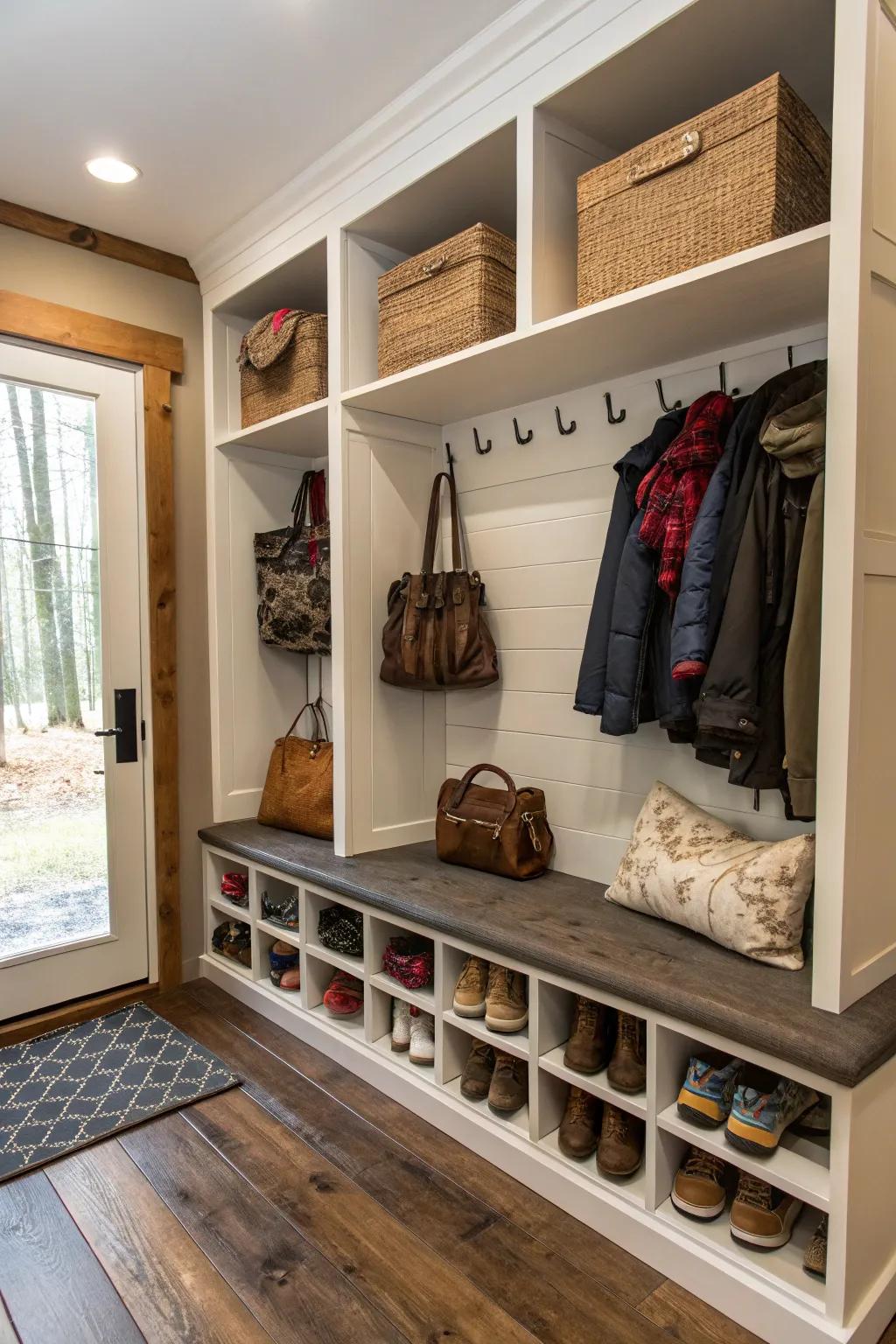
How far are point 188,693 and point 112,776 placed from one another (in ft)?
1.31

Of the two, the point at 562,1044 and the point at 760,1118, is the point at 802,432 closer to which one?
the point at 760,1118

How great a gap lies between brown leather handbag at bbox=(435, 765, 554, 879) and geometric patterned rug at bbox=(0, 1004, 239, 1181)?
0.92 meters

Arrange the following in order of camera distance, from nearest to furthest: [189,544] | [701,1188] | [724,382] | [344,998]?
[701,1188]
[724,382]
[344,998]
[189,544]

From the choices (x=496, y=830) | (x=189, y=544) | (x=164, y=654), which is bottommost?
→ (x=496, y=830)

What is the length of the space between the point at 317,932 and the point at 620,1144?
1.18m

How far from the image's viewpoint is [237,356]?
310 cm

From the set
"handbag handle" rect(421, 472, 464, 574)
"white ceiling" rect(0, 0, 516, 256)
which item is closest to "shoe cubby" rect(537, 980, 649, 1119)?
"handbag handle" rect(421, 472, 464, 574)

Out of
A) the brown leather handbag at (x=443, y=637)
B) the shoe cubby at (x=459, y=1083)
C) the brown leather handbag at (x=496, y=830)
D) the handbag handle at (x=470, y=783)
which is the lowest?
the shoe cubby at (x=459, y=1083)

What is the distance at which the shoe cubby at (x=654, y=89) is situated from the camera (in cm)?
165

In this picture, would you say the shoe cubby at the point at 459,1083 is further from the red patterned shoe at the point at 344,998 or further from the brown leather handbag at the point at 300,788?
the brown leather handbag at the point at 300,788

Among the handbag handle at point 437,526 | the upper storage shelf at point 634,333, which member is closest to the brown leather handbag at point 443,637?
the handbag handle at point 437,526

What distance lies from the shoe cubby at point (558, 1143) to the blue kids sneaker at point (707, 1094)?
7.9 inches

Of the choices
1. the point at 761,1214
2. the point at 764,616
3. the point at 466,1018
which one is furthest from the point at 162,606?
the point at 761,1214

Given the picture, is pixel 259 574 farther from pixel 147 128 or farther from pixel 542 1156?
pixel 542 1156
